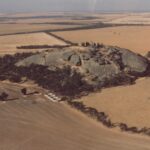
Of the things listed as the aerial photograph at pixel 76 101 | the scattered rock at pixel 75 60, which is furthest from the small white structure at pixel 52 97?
the scattered rock at pixel 75 60

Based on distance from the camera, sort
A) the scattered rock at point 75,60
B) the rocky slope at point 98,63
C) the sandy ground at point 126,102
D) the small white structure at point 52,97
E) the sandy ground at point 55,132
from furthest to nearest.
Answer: the scattered rock at point 75,60 < the rocky slope at point 98,63 < the small white structure at point 52,97 < the sandy ground at point 126,102 < the sandy ground at point 55,132

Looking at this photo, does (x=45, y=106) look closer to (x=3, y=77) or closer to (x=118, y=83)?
(x=118, y=83)

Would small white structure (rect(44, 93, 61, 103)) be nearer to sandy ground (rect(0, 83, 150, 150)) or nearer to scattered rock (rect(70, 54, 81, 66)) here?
sandy ground (rect(0, 83, 150, 150))

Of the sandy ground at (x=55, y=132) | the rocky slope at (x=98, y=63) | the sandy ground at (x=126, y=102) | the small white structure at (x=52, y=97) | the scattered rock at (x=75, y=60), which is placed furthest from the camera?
the scattered rock at (x=75, y=60)

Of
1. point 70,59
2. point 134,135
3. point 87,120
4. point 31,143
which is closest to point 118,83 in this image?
point 70,59

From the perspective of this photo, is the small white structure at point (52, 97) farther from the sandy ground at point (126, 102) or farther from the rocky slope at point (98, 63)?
the rocky slope at point (98, 63)

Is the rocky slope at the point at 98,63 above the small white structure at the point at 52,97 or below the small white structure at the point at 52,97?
above

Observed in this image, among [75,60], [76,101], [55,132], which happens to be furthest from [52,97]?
[55,132]
